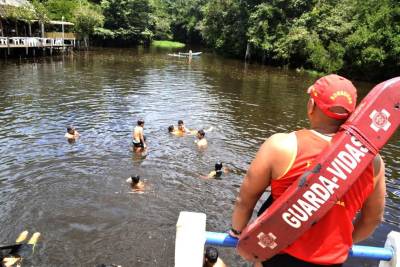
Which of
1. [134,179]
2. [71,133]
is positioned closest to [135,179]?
[134,179]

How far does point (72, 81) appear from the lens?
91.6 ft

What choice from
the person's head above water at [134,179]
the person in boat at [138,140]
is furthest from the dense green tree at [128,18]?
the person's head above water at [134,179]

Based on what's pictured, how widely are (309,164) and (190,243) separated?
0.95 m

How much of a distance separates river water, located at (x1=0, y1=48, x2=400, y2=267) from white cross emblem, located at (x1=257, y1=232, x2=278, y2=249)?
5988mm

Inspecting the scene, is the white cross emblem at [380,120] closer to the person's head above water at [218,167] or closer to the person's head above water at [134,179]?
the person's head above water at [134,179]

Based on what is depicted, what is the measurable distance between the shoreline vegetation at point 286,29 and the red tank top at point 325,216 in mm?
35559

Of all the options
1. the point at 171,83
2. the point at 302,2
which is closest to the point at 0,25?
the point at 171,83

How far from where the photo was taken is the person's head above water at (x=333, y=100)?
7.75 ft

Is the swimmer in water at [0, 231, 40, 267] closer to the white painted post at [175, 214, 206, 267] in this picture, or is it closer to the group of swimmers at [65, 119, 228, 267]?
the group of swimmers at [65, 119, 228, 267]

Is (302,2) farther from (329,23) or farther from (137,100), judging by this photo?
(137,100)

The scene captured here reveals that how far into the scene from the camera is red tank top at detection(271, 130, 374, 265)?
233 centimetres

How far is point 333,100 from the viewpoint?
2.36m

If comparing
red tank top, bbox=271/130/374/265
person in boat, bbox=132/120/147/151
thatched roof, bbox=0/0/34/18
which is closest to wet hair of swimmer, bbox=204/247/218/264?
red tank top, bbox=271/130/374/265

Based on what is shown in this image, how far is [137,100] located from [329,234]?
21151 millimetres
